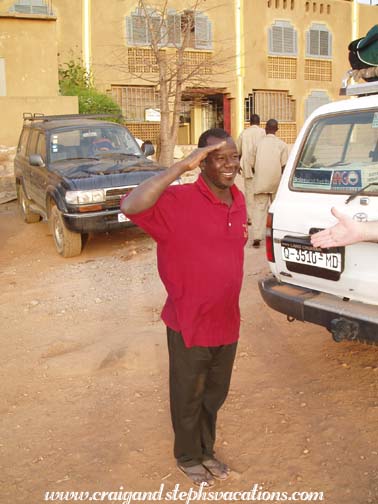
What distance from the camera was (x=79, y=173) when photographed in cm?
760

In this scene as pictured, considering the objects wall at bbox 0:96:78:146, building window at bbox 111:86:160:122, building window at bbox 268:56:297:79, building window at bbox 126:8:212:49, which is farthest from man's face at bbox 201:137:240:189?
building window at bbox 268:56:297:79

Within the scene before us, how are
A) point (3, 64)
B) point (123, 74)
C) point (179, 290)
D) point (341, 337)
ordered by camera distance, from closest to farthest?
point (179, 290) → point (341, 337) → point (3, 64) → point (123, 74)

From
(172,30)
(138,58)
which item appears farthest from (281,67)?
(138,58)

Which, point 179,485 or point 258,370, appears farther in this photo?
point 258,370

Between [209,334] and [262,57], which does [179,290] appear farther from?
[262,57]

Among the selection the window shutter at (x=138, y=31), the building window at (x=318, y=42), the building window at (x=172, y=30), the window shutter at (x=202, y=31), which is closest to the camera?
the building window at (x=172, y=30)

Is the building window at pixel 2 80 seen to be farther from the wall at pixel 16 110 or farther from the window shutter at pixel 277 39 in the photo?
the window shutter at pixel 277 39

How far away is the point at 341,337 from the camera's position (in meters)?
3.27

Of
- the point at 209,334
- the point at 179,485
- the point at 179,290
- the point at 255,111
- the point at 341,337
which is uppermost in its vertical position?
the point at 255,111

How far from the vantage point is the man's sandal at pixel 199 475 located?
275 cm

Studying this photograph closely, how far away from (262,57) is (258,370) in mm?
20604

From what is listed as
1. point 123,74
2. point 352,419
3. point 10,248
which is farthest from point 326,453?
point 123,74

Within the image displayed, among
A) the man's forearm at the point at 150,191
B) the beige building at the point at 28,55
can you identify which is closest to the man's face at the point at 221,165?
the man's forearm at the point at 150,191

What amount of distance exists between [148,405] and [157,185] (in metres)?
1.87
